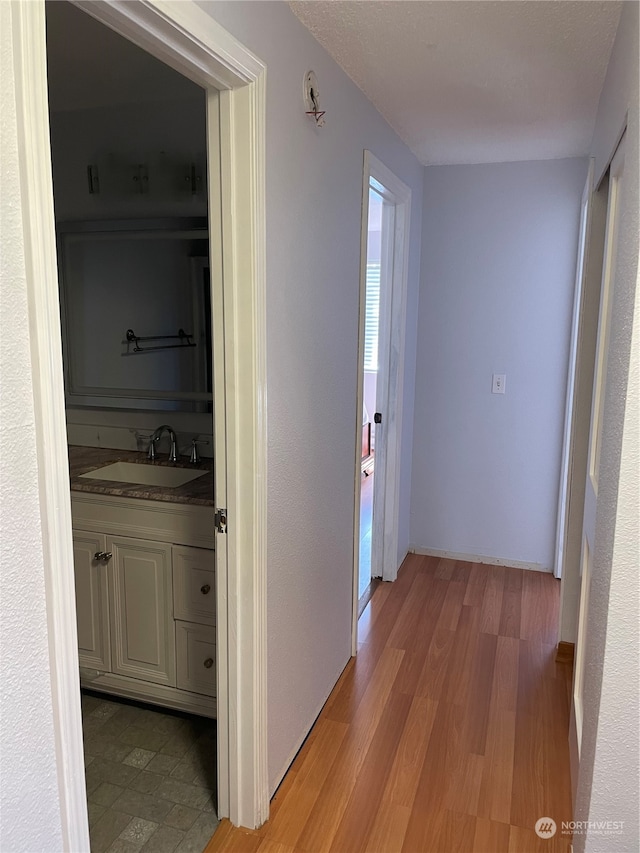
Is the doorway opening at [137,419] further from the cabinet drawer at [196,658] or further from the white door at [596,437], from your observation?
the white door at [596,437]

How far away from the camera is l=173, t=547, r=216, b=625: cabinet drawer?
2.12 meters

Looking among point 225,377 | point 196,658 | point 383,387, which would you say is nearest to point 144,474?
point 196,658

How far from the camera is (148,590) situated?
222 cm

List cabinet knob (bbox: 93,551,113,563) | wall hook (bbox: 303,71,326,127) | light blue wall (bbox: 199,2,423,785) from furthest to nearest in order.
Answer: cabinet knob (bbox: 93,551,113,563)
wall hook (bbox: 303,71,326,127)
light blue wall (bbox: 199,2,423,785)

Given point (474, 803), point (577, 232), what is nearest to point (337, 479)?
point (474, 803)

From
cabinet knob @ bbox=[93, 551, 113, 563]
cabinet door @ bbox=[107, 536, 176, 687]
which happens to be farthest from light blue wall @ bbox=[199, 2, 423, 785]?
cabinet knob @ bbox=[93, 551, 113, 563]

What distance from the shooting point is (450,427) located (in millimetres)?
3725

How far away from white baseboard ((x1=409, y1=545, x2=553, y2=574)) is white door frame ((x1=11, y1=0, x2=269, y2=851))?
7.24ft

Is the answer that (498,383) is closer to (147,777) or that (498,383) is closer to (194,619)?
(194,619)

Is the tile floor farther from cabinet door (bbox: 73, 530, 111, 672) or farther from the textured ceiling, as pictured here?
the textured ceiling

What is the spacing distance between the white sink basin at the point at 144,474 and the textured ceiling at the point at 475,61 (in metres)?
1.45

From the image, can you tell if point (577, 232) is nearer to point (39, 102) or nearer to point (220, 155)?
point (220, 155)

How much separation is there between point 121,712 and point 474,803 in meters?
1.27

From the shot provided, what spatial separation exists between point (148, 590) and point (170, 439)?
2.33 ft
